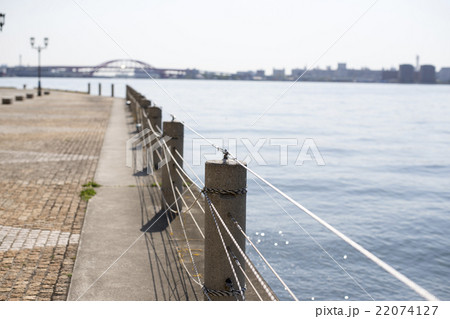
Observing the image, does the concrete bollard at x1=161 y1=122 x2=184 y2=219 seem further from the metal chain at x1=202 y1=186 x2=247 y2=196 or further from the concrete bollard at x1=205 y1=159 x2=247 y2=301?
the metal chain at x1=202 y1=186 x2=247 y2=196

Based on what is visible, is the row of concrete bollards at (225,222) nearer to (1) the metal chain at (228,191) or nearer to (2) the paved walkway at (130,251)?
(1) the metal chain at (228,191)

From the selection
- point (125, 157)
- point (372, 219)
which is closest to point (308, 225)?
point (372, 219)

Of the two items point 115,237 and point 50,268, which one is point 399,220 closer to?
point 115,237

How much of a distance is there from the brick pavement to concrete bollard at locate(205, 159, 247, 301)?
5.88 ft

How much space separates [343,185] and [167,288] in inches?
704

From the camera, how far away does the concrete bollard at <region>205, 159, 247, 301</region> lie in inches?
175

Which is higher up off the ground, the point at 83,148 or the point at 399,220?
the point at 83,148

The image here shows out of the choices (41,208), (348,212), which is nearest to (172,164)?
(41,208)

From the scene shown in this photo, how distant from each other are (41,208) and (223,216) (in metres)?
5.40

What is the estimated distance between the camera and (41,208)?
28.9ft

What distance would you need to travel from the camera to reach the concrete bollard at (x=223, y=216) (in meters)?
4.44

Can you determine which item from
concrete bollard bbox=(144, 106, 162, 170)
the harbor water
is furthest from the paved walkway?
the harbor water

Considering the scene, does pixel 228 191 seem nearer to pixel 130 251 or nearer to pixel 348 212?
pixel 130 251
